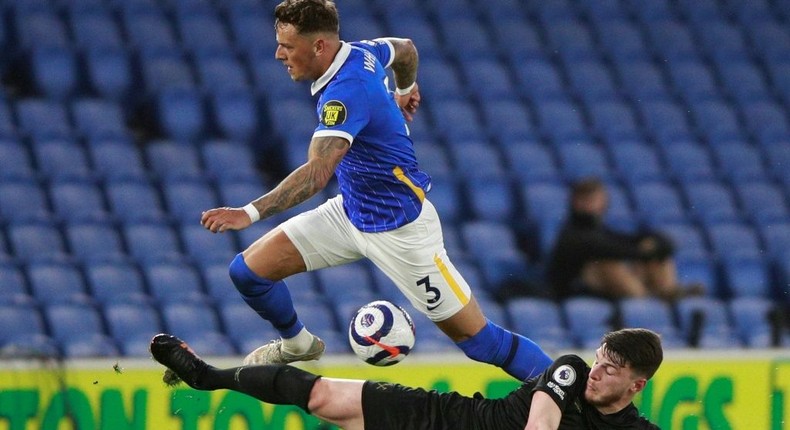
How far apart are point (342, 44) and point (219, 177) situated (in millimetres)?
4509

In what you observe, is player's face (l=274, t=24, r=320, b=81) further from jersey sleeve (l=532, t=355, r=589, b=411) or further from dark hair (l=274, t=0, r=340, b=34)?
jersey sleeve (l=532, t=355, r=589, b=411)

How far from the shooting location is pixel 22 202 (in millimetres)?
8977

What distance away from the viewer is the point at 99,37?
10.3 meters

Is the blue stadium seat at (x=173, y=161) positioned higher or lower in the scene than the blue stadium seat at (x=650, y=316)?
higher

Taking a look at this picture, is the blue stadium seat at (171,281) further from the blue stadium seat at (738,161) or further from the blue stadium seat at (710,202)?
the blue stadium seat at (738,161)

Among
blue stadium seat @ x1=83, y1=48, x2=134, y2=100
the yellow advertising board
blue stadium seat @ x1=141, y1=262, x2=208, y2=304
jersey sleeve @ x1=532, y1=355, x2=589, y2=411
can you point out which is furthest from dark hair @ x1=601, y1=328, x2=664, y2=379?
blue stadium seat @ x1=83, y1=48, x2=134, y2=100

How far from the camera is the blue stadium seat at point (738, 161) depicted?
1164cm

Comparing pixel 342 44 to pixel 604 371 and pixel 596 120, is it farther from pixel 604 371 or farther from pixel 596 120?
pixel 596 120

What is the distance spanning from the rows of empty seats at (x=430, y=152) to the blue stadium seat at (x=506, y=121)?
0.06 ft

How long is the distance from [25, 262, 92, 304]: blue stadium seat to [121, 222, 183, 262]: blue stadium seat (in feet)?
1.58

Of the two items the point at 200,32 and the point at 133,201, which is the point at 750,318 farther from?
the point at 200,32

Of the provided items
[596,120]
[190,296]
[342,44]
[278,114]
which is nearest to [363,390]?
[342,44]

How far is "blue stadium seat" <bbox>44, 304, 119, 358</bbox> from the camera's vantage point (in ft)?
26.1

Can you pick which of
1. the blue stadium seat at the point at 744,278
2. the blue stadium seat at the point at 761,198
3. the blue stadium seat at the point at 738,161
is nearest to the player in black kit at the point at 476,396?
the blue stadium seat at the point at 744,278
